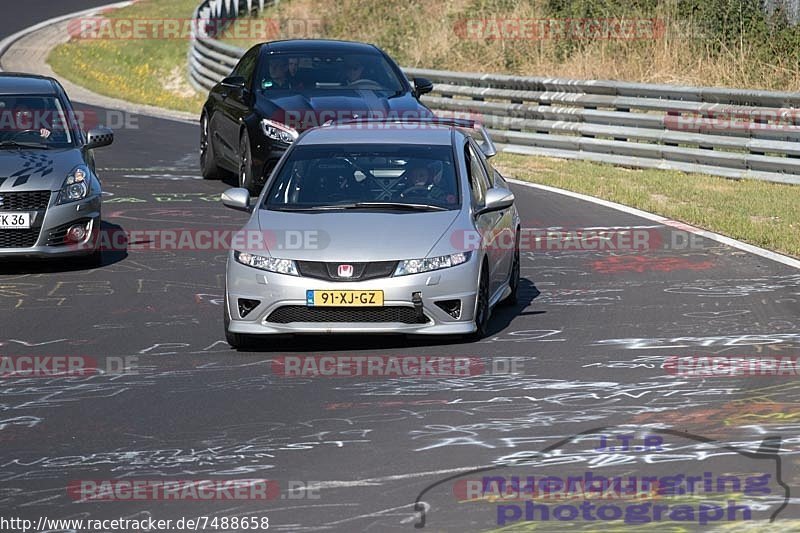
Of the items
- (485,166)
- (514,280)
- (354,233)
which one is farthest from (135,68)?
(354,233)

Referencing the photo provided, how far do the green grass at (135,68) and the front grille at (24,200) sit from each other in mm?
18236

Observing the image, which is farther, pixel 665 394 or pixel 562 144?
pixel 562 144

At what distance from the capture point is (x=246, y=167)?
19.0 metres

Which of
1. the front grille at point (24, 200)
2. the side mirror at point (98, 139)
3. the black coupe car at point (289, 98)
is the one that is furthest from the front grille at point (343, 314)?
the black coupe car at point (289, 98)

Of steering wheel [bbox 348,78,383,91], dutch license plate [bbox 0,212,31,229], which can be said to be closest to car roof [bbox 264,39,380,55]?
steering wheel [bbox 348,78,383,91]

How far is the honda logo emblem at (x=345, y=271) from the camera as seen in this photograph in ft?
34.9

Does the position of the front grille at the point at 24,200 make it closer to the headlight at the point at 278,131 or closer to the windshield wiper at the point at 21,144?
the windshield wiper at the point at 21,144

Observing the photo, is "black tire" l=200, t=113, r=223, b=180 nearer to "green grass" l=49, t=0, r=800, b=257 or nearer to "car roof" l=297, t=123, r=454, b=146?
"green grass" l=49, t=0, r=800, b=257

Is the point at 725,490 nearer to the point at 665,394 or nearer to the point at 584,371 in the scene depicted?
the point at 665,394

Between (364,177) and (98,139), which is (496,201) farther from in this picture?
(98,139)

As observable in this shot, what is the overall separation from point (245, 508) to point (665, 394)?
323 cm

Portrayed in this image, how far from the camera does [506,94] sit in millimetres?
24938

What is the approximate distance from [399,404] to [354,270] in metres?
1.71

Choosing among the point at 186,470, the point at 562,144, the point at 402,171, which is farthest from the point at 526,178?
the point at 186,470
